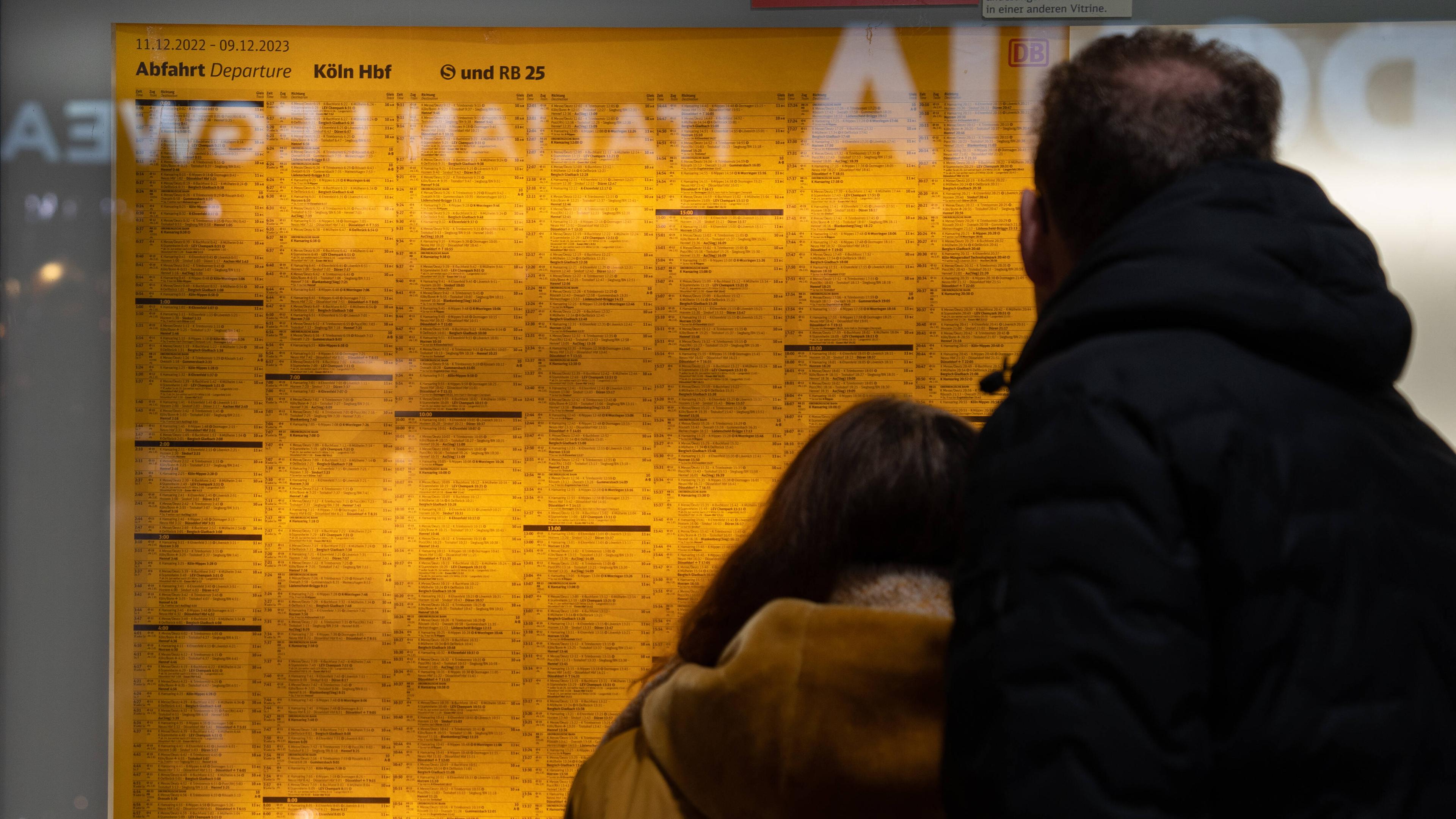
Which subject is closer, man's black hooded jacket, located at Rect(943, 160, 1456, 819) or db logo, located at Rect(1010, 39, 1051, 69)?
man's black hooded jacket, located at Rect(943, 160, 1456, 819)

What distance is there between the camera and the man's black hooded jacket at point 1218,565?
56 centimetres

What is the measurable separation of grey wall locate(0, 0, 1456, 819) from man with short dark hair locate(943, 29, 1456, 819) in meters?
1.63

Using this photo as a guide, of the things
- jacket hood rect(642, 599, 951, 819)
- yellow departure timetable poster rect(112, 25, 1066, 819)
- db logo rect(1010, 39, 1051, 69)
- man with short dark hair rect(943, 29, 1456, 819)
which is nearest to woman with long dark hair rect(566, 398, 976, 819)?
jacket hood rect(642, 599, 951, 819)

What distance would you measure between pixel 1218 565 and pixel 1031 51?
1381 mm

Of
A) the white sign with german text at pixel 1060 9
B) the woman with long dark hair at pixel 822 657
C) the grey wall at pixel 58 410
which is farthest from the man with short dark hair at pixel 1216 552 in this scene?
the grey wall at pixel 58 410

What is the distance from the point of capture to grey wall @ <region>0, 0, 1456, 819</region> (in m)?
1.76

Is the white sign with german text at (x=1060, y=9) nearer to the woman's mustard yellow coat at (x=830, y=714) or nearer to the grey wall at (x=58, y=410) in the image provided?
the grey wall at (x=58, y=410)

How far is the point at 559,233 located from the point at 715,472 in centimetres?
55

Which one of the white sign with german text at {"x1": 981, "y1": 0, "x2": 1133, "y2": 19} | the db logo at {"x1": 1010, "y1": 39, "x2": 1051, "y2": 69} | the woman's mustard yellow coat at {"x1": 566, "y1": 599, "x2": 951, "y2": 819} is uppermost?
the white sign with german text at {"x1": 981, "y1": 0, "x2": 1133, "y2": 19}

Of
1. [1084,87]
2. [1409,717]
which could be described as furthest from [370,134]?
[1409,717]

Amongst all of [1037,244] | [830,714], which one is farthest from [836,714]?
[1037,244]

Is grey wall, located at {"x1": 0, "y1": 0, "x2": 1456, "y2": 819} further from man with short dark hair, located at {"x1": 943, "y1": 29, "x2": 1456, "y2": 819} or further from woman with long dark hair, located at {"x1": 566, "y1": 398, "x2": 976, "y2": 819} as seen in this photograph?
man with short dark hair, located at {"x1": 943, "y1": 29, "x2": 1456, "y2": 819}

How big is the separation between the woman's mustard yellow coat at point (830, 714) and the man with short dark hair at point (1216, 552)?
0.44 ft

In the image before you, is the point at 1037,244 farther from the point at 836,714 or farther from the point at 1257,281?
the point at 836,714
